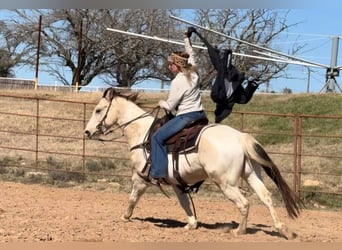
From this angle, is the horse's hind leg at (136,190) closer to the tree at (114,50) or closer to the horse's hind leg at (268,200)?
the horse's hind leg at (268,200)

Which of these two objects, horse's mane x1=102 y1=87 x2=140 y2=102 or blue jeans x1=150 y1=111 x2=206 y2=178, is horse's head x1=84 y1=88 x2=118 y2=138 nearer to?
horse's mane x1=102 y1=87 x2=140 y2=102

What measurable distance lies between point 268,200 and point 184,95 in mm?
1392

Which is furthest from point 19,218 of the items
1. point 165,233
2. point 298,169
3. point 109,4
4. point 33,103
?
point 33,103

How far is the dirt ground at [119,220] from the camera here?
15.7 feet

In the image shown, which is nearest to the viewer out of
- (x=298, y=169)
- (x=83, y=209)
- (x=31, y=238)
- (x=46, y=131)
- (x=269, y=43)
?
(x=31, y=238)

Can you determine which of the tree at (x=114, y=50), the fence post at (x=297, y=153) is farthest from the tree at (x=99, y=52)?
the fence post at (x=297, y=153)

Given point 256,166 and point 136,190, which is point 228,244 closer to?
point 256,166

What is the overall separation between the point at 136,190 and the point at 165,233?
2.25 feet

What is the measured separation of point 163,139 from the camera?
5.27 m

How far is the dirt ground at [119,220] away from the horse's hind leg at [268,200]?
0.30 ft

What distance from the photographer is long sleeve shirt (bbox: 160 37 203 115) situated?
5.17m

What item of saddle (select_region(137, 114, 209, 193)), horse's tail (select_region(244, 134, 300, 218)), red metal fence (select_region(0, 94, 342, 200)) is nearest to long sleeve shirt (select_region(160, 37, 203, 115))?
saddle (select_region(137, 114, 209, 193))

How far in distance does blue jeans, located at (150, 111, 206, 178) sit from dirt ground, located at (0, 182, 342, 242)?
0.66m

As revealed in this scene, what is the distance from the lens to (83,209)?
659cm
